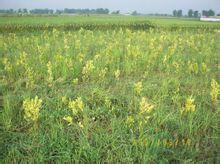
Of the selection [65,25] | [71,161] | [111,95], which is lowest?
[71,161]

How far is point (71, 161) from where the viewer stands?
269 cm

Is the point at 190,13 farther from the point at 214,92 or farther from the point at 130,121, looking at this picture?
the point at 130,121

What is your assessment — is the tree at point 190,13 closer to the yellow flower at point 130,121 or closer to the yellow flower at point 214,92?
the yellow flower at point 214,92

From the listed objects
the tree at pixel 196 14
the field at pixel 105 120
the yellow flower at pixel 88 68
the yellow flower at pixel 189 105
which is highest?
the tree at pixel 196 14

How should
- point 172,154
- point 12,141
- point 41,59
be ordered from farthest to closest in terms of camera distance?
point 41,59 < point 12,141 < point 172,154

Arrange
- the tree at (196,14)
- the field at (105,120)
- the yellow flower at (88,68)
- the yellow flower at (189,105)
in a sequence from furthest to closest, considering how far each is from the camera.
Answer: the tree at (196,14) → the yellow flower at (88,68) → the yellow flower at (189,105) → the field at (105,120)

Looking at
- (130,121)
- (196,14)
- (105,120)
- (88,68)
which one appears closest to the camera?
(130,121)

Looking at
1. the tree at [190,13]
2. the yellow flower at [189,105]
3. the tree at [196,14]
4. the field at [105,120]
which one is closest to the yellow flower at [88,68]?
the field at [105,120]

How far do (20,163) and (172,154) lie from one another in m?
1.60

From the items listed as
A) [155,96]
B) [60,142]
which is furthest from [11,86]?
[155,96]

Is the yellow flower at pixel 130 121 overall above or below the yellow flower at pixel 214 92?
below

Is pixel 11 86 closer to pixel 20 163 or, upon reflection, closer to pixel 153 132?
pixel 20 163

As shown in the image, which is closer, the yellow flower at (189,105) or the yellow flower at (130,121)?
the yellow flower at (130,121)

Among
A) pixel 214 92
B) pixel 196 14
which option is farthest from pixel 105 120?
pixel 196 14
